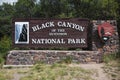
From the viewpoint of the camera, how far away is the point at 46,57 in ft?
53.3

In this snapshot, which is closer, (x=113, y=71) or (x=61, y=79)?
(x=61, y=79)

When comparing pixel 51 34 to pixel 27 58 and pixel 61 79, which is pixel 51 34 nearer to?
pixel 27 58

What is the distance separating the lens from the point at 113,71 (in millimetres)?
14078

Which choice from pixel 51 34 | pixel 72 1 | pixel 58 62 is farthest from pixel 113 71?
pixel 72 1

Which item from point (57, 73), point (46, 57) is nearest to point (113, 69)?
point (57, 73)

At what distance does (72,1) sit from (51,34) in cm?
1542

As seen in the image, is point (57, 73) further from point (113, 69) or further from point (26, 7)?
point (26, 7)

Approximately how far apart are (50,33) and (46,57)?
137 cm

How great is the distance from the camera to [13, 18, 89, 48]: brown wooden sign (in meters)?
17.0

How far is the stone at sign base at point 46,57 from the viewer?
53.2 feet

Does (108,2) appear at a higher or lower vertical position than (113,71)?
higher

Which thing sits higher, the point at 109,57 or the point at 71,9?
the point at 71,9

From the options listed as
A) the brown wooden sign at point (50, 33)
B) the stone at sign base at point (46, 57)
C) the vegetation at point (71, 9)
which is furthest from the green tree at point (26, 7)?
the stone at sign base at point (46, 57)

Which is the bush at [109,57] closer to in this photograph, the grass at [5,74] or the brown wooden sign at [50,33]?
the brown wooden sign at [50,33]
